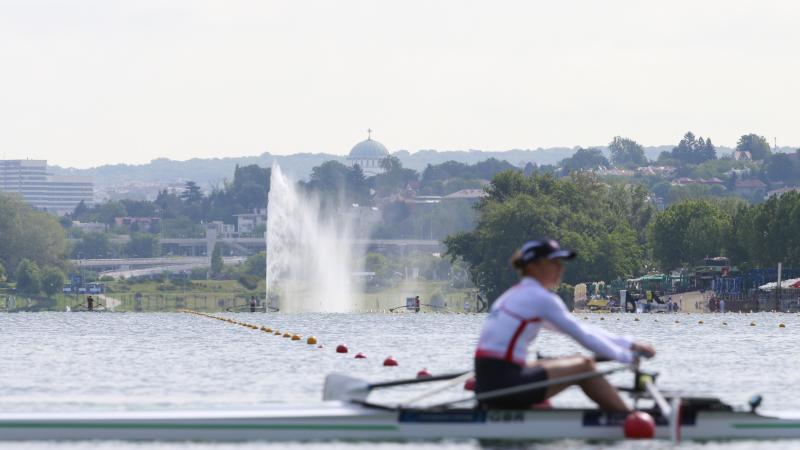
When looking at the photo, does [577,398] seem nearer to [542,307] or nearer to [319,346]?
[542,307]

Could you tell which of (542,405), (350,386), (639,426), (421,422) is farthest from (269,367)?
(639,426)

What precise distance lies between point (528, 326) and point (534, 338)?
0.56 feet

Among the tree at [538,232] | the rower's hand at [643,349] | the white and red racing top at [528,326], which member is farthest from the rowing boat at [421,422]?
the tree at [538,232]

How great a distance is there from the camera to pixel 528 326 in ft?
77.6

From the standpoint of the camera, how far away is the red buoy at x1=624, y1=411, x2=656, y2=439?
23766 millimetres

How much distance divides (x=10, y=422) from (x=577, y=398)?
36.9ft

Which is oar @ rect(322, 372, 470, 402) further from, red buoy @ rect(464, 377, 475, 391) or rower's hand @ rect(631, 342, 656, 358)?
rower's hand @ rect(631, 342, 656, 358)

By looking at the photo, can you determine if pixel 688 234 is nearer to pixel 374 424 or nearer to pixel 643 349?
pixel 374 424

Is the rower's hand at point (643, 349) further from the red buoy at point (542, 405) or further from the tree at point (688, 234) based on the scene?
the tree at point (688, 234)

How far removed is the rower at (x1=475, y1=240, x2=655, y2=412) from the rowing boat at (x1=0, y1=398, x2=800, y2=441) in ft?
1.01

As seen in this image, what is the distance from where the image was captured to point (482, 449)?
947 inches

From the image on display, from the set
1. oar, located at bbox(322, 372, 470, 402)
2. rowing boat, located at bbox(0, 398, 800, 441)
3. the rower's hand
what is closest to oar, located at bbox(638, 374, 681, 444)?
rowing boat, located at bbox(0, 398, 800, 441)

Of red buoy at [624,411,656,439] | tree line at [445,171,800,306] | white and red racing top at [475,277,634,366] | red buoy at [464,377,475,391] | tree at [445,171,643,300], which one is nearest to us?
white and red racing top at [475,277,634,366]

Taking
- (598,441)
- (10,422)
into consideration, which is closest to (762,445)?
(598,441)
